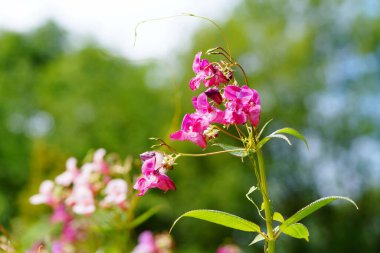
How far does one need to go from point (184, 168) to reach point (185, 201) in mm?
1264

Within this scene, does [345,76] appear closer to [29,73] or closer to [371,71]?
[371,71]

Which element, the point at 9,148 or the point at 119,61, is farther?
the point at 119,61

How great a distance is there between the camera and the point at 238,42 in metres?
22.7

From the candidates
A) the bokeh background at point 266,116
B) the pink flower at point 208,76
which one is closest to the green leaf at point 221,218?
the pink flower at point 208,76

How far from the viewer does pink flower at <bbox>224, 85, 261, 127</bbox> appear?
1.33 m

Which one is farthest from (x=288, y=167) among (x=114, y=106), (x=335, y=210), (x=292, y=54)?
(x=114, y=106)

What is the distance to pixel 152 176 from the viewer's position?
1400mm

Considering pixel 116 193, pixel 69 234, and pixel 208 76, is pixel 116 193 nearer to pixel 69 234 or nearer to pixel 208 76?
pixel 69 234

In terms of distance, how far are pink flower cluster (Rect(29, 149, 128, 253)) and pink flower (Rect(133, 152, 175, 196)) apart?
1347 millimetres

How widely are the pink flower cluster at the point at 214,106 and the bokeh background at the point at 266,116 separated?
18613 millimetres

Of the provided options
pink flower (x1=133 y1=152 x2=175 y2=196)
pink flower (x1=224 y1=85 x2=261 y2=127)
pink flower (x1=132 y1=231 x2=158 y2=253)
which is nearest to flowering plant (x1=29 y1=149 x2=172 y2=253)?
pink flower (x1=132 y1=231 x2=158 y2=253)

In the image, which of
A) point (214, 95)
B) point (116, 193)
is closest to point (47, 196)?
point (116, 193)

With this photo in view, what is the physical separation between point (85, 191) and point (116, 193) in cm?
18

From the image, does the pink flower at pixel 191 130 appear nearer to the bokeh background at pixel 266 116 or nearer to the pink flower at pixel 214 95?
the pink flower at pixel 214 95
